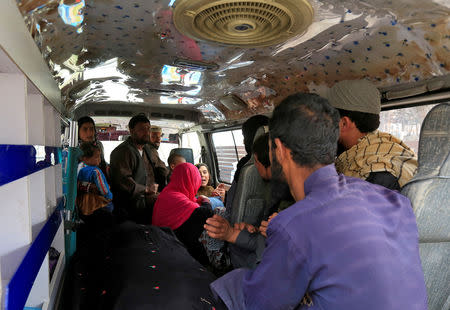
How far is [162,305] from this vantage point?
1.86 meters

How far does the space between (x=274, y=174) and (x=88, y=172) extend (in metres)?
2.37

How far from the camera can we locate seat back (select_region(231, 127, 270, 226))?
2.54 meters

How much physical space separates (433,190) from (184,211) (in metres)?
2.41

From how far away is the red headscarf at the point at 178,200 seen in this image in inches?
137

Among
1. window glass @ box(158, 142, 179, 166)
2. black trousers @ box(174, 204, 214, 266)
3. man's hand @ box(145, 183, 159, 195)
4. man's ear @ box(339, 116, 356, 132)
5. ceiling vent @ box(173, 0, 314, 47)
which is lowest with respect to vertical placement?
black trousers @ box(174, 204, 214, 266)

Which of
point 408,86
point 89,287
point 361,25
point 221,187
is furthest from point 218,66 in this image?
point 221,187

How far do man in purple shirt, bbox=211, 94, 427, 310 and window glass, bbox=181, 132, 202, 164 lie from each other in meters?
5.57

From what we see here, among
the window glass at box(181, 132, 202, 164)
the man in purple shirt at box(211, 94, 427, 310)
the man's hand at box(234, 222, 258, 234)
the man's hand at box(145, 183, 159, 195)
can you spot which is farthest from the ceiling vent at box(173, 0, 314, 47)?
the window glass at box(181, 132, 202, 164)

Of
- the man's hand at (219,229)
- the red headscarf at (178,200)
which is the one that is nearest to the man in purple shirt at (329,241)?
the man's hand at (219,229)

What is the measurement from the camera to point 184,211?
346 centimetres

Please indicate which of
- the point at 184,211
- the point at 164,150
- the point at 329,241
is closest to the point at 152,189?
the point at 184,211

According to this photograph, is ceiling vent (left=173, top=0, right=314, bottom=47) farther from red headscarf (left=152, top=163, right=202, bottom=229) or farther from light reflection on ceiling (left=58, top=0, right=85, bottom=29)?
red headscarf (left=152, top=163, right=202, bottom=229)

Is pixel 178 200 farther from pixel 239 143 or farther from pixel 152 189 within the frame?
pixel 239 143

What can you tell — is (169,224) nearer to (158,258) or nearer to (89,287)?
(158,258)
